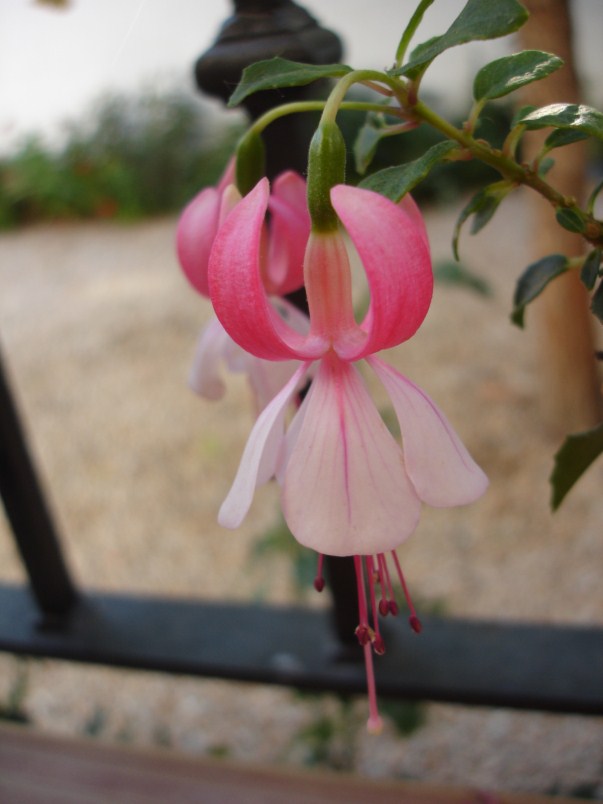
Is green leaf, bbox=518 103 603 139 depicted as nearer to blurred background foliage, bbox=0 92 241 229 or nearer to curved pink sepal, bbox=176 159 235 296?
curved pink sepal, bbox=176 159 235 296

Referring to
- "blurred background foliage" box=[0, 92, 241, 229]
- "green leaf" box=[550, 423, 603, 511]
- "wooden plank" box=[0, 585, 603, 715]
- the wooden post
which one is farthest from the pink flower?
"blurred background foliage" box=[0, 92, 241, 229]

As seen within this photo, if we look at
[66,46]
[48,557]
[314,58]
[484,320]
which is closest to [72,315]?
[66,46]

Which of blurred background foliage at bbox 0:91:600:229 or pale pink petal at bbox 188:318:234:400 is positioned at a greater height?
pale pink petal at bbox 188:318:234:400

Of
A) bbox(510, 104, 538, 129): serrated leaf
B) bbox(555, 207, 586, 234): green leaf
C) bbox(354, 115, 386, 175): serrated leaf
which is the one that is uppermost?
bbox(510, 104, 538, 129): serrated leaf

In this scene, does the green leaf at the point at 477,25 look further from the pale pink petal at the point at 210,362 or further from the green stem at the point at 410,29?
the pale pink petal at the point at 210,362

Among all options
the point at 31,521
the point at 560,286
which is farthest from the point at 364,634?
the point at 560,286

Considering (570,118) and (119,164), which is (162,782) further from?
(119,164)

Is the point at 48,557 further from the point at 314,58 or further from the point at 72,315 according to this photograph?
the point at 72,315
